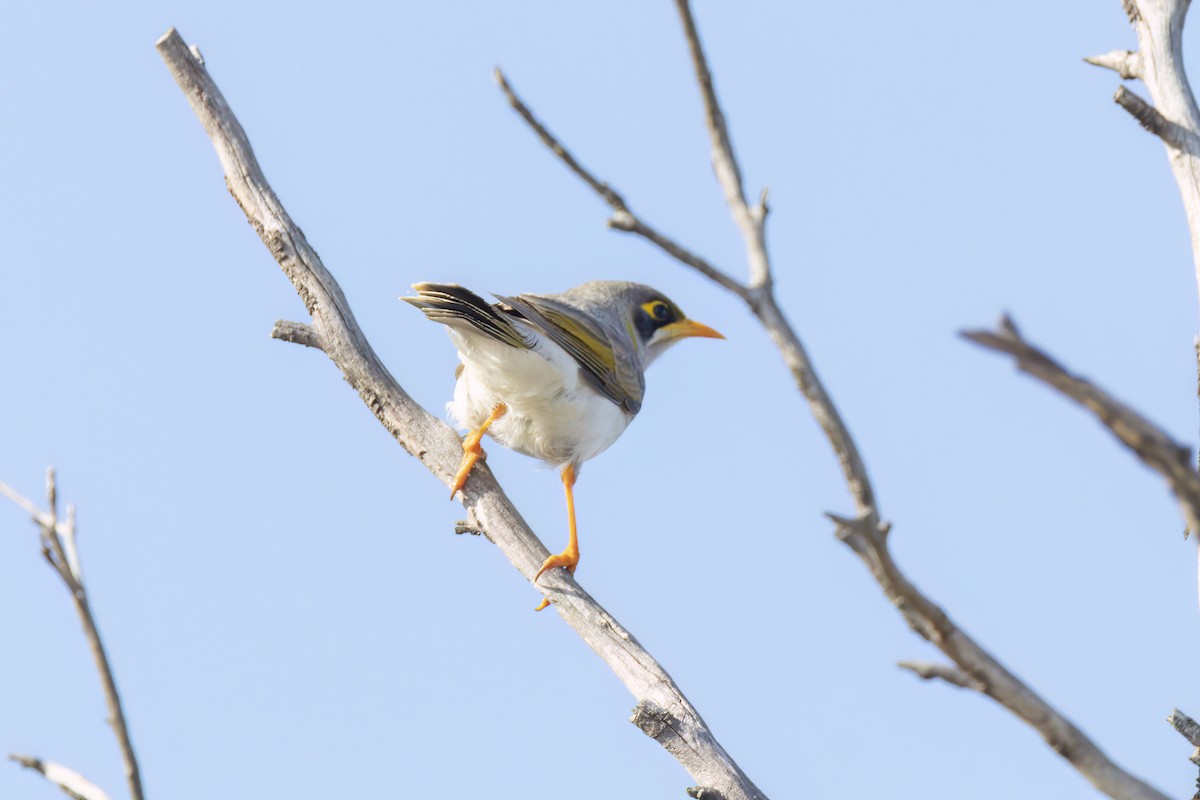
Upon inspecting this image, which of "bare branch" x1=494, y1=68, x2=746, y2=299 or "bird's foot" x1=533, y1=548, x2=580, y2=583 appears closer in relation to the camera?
"bare branch" x1=494, y1=68, x2=746, y2=299

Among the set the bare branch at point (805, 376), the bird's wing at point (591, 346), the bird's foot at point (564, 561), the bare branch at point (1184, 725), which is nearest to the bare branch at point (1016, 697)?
the bare branch at point (805, 376)

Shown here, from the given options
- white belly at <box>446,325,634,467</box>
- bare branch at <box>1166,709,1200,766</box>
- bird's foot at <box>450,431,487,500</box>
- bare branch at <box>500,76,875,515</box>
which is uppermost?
white belly at <box>446,325,634,467</box>

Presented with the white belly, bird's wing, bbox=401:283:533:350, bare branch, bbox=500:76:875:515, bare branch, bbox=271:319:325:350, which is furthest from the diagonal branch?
bare branch, bbox=500:76:875:515

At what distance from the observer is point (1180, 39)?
550 centimetres

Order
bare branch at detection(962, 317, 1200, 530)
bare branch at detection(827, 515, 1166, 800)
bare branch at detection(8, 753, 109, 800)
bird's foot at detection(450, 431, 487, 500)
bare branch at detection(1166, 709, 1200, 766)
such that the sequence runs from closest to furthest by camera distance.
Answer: bare branch at detection(962, 317, 1200, 530) → bare branch at detection(827, 515, 1166, 800) → bare branch at detection(8, 753, 109, 800) → bare branch at detection(1166, 709, 1200, 766) → bird's foot at detection(450, 431, 487, 500)

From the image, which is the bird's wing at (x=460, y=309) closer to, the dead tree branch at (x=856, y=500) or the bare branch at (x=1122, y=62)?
the bare branch at (x=1122, y=62)

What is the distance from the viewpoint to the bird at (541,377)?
6.56 meters

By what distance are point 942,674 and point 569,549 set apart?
4720 millimetres

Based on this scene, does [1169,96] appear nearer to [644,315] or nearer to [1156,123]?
[1156,123]

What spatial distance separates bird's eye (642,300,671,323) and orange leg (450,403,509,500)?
2.31m

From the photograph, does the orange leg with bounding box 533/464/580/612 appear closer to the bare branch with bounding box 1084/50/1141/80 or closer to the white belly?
the white belly

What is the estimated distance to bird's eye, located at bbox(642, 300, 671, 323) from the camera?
962 cm

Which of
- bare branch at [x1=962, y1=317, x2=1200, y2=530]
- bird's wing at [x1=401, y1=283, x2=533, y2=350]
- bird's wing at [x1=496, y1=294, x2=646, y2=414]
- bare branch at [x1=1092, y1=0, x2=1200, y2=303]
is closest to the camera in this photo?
bare branch at [x1=962, y1=317, x2=1200, y2=530]

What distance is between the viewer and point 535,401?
7.53m
